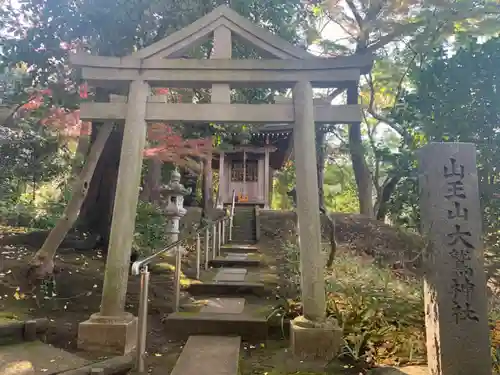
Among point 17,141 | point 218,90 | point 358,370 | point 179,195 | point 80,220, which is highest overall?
point 17,141

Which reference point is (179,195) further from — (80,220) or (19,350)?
(19,350)

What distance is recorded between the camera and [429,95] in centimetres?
583

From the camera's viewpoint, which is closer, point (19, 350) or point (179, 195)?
point (19, 350)

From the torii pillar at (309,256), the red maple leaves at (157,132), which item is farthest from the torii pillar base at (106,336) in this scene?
the red maple leaves at (157,132)

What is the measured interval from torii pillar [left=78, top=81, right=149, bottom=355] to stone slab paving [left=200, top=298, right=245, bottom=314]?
4.15ft

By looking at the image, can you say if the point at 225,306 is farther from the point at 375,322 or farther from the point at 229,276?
the point at 375,322

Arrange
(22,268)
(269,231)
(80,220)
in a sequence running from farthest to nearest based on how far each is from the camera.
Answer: (269,231) → (80,220) → (22,268)

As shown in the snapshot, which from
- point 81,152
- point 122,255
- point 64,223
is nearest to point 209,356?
point 122,255

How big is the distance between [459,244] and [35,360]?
163 inches

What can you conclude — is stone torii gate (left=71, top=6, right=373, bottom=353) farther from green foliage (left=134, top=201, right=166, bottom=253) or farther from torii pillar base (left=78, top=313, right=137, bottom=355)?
green foliage (left=134, top=201, right=166, bottom=253)

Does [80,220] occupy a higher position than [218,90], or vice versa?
[218,90]

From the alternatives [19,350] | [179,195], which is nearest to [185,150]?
[179,195]

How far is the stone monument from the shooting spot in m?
3.27

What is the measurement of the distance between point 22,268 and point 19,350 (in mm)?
3260
